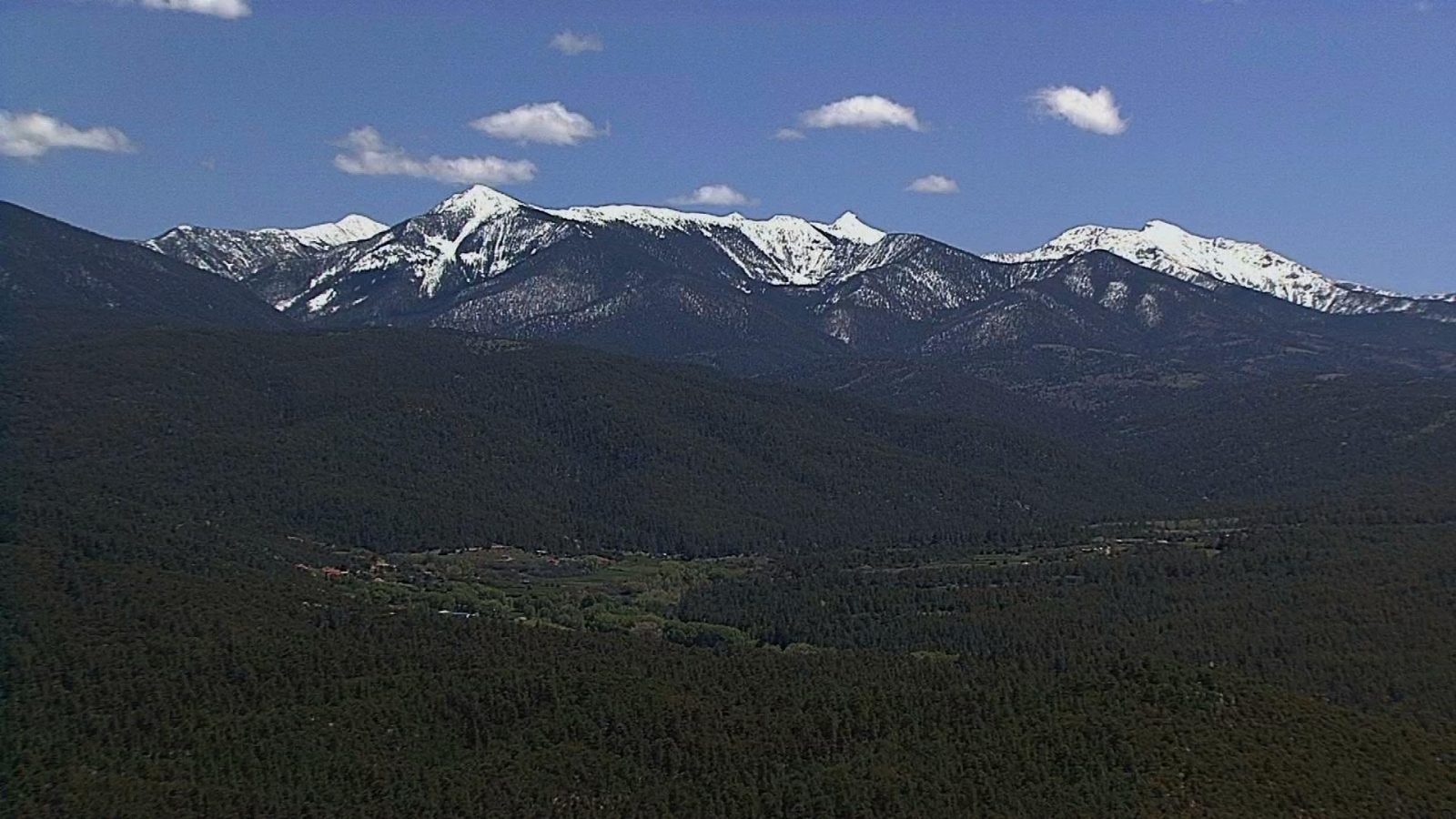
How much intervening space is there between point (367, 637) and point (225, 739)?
89.8ft

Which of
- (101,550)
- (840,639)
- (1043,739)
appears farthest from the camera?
(840,639)

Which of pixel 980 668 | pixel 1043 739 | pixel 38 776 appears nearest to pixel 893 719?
pixel 1043 739

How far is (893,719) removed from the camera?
11844 cm

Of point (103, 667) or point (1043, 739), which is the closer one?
point (1043, 739)

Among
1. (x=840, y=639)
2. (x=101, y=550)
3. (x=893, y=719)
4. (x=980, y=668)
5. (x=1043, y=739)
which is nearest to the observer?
(x=1043, y=739)

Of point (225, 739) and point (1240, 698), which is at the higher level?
point (1240, 698)

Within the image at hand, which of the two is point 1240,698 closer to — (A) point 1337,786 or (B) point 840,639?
(A) point 1337,786

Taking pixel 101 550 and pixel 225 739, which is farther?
pixel 101 550

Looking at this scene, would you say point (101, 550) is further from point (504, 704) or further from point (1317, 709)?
point (1317, 709)

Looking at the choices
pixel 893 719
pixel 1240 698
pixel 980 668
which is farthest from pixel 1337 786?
pixel 980 668

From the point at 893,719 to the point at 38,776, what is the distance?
56.6 meters

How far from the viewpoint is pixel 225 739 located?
11550cm

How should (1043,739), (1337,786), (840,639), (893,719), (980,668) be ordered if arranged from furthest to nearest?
(840,639) → (980,668) → (893,719) → (1043,739) → (1337,786)

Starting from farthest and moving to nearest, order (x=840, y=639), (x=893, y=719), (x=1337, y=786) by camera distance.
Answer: (x=840, y=639)
(x=893, y=719)
(x=1337, y=786)
